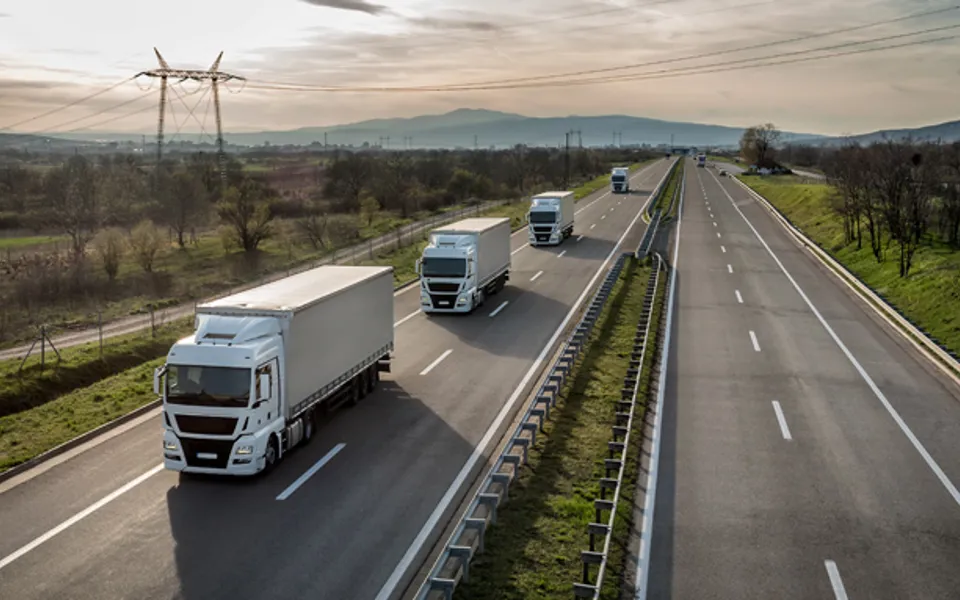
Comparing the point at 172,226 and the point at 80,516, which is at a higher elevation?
the point at 172,226

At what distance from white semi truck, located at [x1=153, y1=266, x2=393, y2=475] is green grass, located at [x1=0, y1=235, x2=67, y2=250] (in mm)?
56967

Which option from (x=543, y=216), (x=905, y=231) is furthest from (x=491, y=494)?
(x=543, y=216)

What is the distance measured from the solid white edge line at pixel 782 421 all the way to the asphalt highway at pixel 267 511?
668cm

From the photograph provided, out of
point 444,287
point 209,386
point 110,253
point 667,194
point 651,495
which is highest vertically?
point 667,194

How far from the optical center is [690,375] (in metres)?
23.5

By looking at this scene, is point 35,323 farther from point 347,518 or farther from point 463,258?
point 347,518

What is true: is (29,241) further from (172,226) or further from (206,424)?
(206,424)

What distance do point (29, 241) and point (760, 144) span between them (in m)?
129

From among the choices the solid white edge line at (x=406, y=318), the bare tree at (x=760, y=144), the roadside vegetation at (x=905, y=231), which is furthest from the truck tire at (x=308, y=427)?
the bare tree at (x=760, y=144)

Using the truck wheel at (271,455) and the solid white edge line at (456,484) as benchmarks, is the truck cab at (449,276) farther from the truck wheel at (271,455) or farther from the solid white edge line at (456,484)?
the truck wheel at (271,455)

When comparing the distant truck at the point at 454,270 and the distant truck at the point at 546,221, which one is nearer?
the distant truck at the point at 454,270

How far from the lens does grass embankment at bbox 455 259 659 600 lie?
11.8 m

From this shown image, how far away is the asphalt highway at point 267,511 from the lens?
12156 millimetres

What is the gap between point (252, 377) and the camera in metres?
15.3
